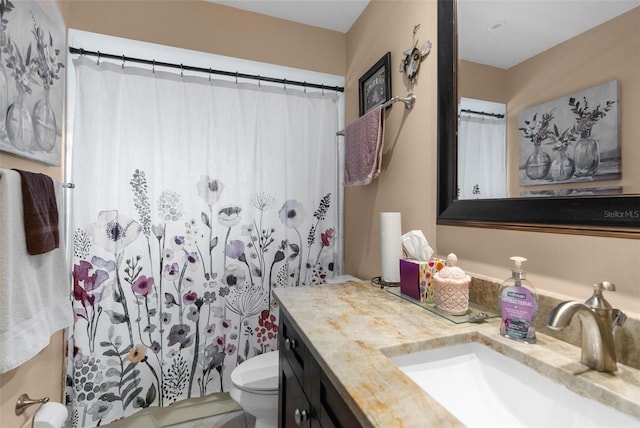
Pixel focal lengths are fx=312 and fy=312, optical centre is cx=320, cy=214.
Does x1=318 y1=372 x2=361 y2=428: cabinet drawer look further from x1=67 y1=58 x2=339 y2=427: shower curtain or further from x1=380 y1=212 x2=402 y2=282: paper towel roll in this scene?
x1=67 y1=58 x2=339 y2=427: shower curtain

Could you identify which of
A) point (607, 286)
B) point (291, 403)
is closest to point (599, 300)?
point (607, 286)

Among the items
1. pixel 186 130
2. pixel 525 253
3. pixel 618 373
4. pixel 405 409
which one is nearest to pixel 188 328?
Result: pixel 186 130

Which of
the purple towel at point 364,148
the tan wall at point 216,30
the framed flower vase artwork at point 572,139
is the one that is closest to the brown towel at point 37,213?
the tan wall at point 216,30

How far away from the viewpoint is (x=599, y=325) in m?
0.66

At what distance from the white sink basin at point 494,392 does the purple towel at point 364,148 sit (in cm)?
98

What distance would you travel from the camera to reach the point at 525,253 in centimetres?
93

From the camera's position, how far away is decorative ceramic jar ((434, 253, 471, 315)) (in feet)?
3.19

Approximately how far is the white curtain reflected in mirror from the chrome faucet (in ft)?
1.33

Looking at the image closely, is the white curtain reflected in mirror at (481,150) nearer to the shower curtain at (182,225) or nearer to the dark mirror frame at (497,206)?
the dark mirror frame at (497,206)

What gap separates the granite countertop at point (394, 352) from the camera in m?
0.55

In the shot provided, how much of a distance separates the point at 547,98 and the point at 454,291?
0.61 meters

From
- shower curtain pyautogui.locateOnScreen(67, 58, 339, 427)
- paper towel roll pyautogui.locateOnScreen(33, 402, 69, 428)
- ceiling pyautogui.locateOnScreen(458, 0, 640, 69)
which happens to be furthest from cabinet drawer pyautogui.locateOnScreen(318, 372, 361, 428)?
shower curtain pyautogui.locateOnScreen(67, 58, 339, 427)

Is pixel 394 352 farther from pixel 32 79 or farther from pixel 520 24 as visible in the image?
pixel 32 79

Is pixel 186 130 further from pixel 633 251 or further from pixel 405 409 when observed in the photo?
pixel 633 251
